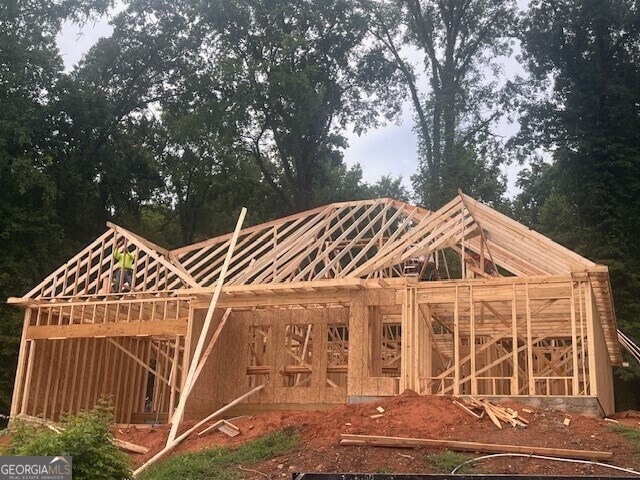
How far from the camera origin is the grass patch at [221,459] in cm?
1227

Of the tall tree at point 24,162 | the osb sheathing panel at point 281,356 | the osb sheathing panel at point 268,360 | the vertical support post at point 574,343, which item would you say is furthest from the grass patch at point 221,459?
the tall tree at point 24,162

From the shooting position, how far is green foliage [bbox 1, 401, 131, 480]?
909 centimetres

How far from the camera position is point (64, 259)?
1190 inches

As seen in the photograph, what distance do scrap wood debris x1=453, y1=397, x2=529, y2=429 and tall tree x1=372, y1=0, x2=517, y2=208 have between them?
932 inches

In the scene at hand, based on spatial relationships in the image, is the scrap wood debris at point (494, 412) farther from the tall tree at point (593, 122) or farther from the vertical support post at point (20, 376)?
the tall tree at point (593, 122)

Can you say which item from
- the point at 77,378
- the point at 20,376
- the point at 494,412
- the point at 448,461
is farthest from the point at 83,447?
the point at 77,378

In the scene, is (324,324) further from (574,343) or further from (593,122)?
(593,122)

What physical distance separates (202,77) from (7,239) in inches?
493

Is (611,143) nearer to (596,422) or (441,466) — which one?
(596,422)

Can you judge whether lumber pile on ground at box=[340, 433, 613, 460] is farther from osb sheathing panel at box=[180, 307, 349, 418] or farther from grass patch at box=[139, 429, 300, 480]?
osb sheathing panel at box=[180, 307, 349, 418]

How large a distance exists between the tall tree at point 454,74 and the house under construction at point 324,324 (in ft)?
56.1

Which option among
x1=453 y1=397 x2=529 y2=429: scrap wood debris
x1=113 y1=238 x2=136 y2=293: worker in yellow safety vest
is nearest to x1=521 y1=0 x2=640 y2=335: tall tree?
x1=453 y1=397 x2=529 y2=429: scrap wood debris

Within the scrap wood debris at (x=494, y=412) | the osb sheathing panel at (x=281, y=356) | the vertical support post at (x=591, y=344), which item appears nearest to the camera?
the scrap wood debris at (x=494, y=412)

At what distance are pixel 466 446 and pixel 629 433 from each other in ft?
9.19
